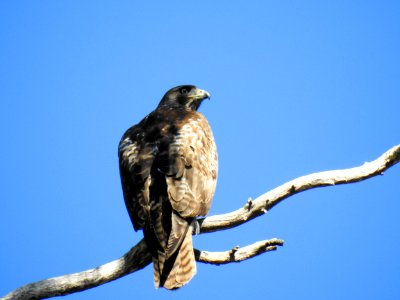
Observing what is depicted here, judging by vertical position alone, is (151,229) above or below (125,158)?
below

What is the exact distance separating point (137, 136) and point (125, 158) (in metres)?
0.39

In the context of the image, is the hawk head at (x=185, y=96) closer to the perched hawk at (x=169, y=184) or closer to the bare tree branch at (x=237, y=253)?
the perched hawk at (x=169, y=184)

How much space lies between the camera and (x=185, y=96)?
962 cm

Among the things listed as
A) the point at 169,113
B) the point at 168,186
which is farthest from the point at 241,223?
the point at 169,113

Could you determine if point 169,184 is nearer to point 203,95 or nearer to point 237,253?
point 237,253

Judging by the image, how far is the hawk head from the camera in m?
9.56

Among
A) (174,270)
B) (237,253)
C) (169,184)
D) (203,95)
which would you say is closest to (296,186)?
(237,253)

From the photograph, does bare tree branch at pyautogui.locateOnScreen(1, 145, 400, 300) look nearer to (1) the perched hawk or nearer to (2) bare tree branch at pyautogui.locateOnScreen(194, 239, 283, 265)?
(2) bare tree branch at pyautogui.locateOnScreen(194, 239, 283, 265)

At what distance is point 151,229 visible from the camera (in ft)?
21.8

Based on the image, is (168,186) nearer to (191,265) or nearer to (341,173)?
(191,265)

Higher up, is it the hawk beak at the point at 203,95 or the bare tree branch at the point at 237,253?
the hawk beak at the point at 203,95

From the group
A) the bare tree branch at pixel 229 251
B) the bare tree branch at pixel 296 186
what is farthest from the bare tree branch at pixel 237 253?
the bare tree branch at pixel 296 186

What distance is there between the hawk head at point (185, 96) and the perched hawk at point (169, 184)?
5.10 ft

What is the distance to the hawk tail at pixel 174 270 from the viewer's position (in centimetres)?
644
